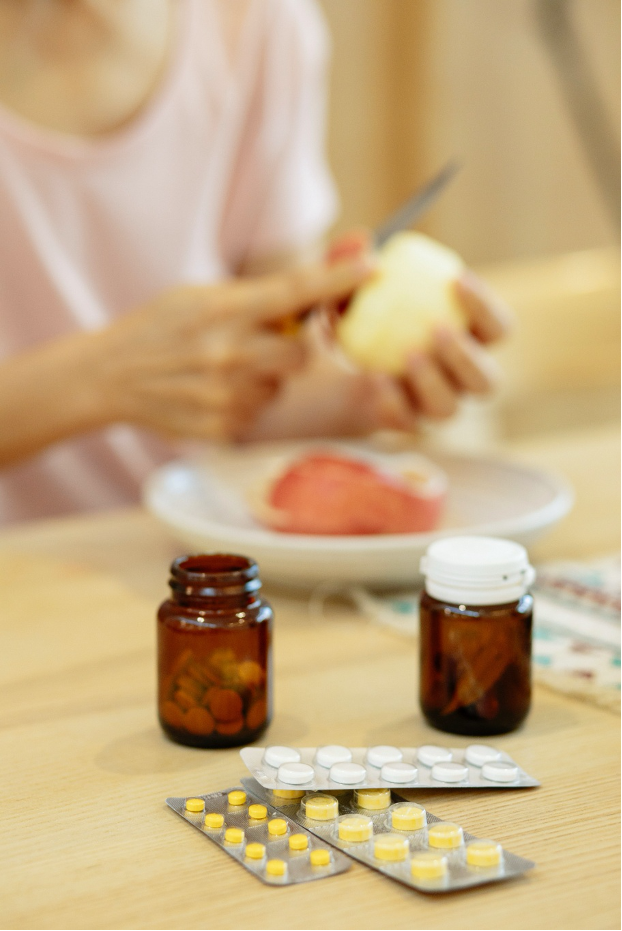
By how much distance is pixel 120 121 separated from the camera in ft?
4.24

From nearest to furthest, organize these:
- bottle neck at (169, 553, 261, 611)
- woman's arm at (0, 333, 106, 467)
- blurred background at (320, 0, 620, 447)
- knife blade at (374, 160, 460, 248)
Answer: bottle neck at (169, 553, 261, 611) < knife blade at (374, 160, 460, 248) < woman's arm at (0, 333, 106, 467) < blurred background at (320, 0, 620, 447)

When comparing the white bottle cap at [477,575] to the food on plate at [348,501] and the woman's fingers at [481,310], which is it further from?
the woman's fingers at [481,310]

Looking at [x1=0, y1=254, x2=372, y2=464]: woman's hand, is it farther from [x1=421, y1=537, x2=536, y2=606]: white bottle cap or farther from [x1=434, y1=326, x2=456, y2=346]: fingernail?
[x1=421, y1=537, x2=536, y2=606]: white bottle cap

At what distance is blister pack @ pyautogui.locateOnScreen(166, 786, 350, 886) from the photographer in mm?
473

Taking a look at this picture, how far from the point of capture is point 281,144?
4.71ft

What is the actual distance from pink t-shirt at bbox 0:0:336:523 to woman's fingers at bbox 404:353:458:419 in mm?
412

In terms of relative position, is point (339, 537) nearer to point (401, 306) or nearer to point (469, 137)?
point (401, 306)

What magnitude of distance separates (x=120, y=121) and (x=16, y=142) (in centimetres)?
14

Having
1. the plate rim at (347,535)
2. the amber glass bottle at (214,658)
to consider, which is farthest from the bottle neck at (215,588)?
the plate rim at (347,535)

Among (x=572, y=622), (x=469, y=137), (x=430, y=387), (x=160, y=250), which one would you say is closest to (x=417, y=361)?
(x=430, y=387)

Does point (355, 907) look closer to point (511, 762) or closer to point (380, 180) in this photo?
point (511, 762)

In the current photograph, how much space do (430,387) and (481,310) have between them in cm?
9

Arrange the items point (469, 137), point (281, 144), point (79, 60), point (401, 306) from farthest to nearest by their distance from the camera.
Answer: point (469, 137) → point (281, 144) → point (79, 60) → point (401, 306)

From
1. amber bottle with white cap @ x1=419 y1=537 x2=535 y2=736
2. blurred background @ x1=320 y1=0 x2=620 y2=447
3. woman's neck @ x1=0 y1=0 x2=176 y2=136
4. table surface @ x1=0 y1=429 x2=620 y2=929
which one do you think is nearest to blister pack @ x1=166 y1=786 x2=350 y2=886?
table surface @ x1=0 y1=429 x2=620 y2=929
